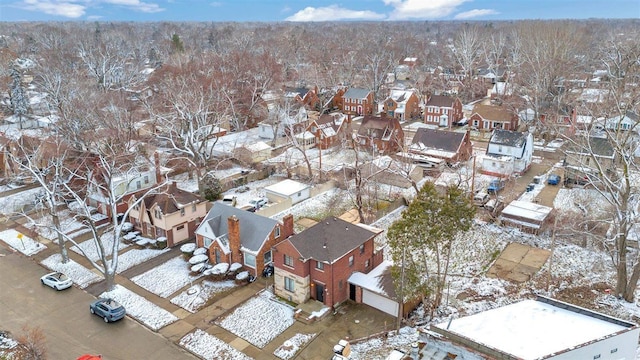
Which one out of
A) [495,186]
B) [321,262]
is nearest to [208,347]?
[321,262]

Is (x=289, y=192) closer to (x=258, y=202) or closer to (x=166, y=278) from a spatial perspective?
(x=258, y=202)

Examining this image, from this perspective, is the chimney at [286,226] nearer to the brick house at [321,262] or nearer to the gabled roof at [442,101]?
the brick house at [321,262]

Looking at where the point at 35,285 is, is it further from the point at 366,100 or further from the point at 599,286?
the point at 366,100

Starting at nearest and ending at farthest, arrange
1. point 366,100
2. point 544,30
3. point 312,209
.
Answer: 1. point 312,209
2. point 366,100
3. point 544,30

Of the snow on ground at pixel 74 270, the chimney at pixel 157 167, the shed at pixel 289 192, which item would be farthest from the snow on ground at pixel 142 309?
the shed at pixel 289 192

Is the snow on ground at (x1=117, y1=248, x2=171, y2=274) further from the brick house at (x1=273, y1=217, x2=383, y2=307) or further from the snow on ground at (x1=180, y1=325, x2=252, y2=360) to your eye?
the brick house at (x1=273, y1=217, x2=383, y2=307)

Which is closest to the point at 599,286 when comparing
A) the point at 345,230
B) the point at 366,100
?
the point at 345,230
